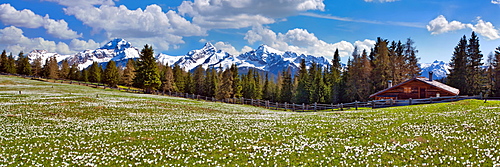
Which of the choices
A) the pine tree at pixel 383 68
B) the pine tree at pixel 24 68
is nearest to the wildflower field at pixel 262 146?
the pine tree at pixel 383 68

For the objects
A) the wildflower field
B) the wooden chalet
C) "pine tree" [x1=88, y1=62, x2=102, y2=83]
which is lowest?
the wildflower field

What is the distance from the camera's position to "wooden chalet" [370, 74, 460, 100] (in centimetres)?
5395

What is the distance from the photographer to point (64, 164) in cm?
1116

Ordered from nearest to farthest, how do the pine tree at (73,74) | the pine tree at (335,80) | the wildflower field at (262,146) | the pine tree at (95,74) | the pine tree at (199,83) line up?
the wildflower field at (262,146), the pine tree at (335,80), the pine tree at (199,83), the pine tree at (95,74), the pine tree at (73,74)

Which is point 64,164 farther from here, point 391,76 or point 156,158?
point 391,76

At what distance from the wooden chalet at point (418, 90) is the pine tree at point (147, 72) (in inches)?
2254

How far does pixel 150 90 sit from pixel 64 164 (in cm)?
6828

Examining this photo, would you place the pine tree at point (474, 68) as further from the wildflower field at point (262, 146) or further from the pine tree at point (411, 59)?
the wildflower field at point (262, 146)

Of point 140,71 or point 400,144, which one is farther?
point 140,71

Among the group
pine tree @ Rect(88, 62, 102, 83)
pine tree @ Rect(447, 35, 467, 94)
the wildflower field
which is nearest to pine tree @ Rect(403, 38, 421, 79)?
pine tree @ Rect(447, 35, 467, 94)

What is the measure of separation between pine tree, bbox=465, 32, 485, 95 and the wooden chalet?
18.1m

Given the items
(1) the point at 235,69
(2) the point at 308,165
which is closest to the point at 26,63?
(1) the point at 235,69

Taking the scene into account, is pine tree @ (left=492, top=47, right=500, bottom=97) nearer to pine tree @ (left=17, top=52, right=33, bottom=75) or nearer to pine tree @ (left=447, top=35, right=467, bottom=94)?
pine tree @ (left=447, top=35, right=467, bottom=94)

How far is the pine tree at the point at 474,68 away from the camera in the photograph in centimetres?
6900
